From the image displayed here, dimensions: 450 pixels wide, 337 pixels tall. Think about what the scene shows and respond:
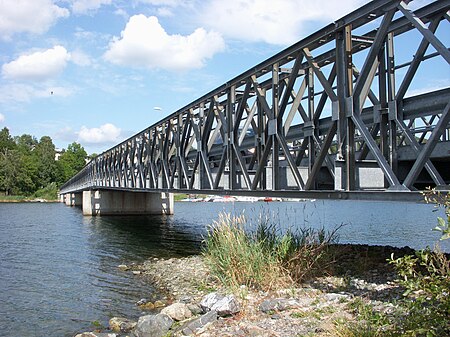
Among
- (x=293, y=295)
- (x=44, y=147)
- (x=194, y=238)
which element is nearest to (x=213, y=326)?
(x=293, y=295)

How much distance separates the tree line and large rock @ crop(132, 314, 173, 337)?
132119 mm

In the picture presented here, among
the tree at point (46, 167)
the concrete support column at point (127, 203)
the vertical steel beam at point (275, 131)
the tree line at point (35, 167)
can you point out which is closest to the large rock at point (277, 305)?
the vertical steel beam at point (275, 131)

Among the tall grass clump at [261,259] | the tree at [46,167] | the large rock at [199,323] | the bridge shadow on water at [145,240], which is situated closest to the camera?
the large rock at [199,323]

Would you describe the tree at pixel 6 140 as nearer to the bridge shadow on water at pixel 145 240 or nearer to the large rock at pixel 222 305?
the bridge shadow on water at pixel 145 240

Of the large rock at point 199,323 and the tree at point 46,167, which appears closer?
the large rock at point 199,323

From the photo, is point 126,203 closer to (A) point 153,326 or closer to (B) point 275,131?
(B) point 275,131

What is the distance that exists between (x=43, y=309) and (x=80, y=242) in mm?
17435

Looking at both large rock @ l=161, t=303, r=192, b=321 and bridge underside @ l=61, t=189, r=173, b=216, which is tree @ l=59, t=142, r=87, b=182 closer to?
bridge underside @ l=61, t=189, r=173, b=216

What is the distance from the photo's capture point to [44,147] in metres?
160

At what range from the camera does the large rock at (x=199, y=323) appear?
983cm

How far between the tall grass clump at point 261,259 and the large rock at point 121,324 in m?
2.68

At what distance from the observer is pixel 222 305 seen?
10.5 meters

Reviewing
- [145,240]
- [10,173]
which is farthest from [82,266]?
[10,173]

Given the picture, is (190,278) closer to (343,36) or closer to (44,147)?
(343,36)
